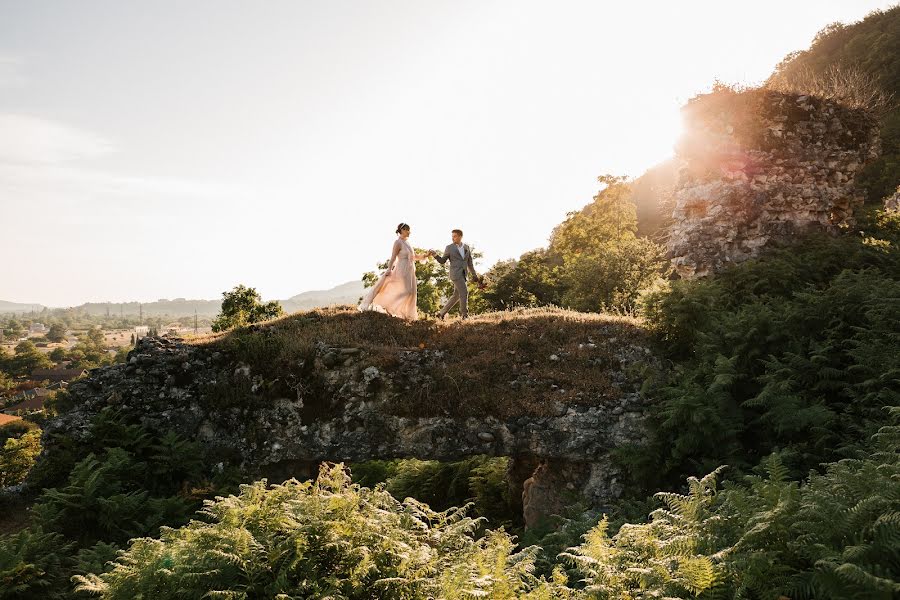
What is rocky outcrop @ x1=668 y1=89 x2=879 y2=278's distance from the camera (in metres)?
14.0

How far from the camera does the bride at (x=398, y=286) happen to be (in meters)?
15.7

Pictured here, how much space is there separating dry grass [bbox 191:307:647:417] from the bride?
1.00 metres

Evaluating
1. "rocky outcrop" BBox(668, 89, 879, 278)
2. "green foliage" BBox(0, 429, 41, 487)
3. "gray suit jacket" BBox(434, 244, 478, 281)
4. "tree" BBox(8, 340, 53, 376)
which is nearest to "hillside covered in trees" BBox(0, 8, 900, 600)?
"rocky outcrop" BBox(668, 89, 879, 278)

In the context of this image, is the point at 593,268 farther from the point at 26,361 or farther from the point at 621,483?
the point at 26,361

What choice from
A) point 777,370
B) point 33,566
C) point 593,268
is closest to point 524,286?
point 593,268

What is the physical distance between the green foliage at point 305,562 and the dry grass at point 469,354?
232 inches

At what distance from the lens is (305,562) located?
5004 millimetres

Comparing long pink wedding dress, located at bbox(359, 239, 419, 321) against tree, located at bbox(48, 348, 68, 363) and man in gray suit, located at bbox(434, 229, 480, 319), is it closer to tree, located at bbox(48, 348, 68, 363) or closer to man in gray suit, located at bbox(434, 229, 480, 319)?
man in gray suit, located at bbox(434, 229, 480, 319)

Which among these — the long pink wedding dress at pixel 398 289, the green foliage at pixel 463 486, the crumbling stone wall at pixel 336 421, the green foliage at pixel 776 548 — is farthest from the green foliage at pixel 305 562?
the long pink wedding dress at pixel 398 289

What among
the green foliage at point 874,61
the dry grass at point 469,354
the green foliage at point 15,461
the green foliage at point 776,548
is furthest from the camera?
the green foliage at point 874,61

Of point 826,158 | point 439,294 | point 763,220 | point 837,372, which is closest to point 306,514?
point 837,372

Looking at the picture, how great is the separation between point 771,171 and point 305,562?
49.0ft

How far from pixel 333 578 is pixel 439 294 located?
118ft

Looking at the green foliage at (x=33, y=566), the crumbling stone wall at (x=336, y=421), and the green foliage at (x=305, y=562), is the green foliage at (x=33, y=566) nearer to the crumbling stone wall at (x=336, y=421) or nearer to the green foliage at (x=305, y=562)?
the green foliage at (x=305, y=562)
